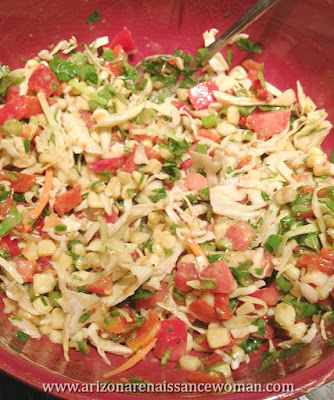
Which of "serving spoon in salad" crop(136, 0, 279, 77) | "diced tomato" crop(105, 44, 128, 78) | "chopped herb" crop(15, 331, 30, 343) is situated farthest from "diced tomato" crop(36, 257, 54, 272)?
"serving spoon in salad" crop(136, 0, 279, 77)

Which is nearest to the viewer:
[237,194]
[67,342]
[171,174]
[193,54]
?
[67,342]

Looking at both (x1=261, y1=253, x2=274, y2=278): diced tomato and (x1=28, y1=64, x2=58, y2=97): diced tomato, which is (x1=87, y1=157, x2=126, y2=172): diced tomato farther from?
(x1=261, y1=253, x2=274, y2=278): diced tomato

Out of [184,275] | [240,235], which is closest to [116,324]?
[184,275]

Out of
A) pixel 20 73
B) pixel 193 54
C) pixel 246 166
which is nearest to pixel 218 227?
pixel 246 166

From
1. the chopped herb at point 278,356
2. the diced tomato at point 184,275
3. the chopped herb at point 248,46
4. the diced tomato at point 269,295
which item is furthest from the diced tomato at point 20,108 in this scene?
the chopped herb at point 278,356

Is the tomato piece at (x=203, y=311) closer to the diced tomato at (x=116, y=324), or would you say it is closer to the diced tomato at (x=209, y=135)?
the diced tomato at (x=116, y=324)

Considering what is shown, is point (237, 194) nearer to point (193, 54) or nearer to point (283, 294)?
point (283, 294)
